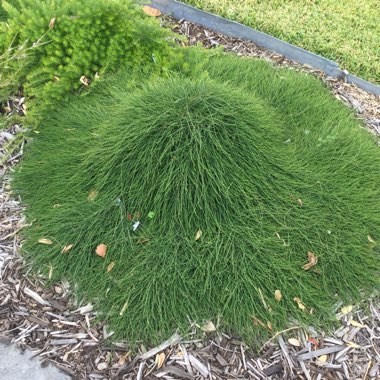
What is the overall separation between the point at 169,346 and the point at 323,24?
10.7 feet

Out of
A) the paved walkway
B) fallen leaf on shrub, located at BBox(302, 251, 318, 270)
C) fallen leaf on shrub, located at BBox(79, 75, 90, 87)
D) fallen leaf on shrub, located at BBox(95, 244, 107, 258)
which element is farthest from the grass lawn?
the paved walkway

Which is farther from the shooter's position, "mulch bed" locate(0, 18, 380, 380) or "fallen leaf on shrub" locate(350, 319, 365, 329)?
"fallen leaf on shrub" locate(350, 319, 365, 329)

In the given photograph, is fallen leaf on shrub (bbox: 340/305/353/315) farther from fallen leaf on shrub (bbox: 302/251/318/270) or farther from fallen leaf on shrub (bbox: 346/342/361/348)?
fallen leaf on shrub (bbox: 302/251/318/270)

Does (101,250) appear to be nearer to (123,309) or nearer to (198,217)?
(123,309)

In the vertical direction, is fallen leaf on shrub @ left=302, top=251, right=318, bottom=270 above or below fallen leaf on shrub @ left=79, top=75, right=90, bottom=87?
below

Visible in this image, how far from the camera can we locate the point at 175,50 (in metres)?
2.81

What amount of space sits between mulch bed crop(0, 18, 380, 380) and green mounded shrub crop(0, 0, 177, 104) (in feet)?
3.86

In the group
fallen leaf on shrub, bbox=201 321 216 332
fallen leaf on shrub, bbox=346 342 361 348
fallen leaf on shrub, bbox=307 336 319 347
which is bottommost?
fallen leaf on shrub, bbox=201 321 216 332

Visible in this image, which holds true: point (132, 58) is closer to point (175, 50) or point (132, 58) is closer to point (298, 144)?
point (175, 50)

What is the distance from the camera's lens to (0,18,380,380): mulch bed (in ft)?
5.92

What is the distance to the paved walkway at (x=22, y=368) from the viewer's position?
1759 millimetres

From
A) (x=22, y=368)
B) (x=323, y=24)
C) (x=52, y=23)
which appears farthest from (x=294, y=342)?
(x=323, y=24)

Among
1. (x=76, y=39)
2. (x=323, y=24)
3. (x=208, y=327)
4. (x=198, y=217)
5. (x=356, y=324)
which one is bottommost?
(x=208, y=327)

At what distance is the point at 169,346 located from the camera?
1853mm
